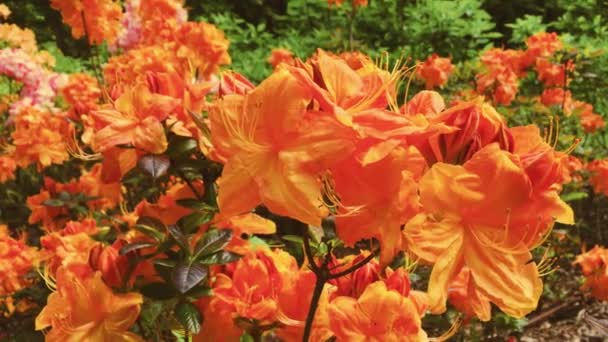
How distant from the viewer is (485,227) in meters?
0.88

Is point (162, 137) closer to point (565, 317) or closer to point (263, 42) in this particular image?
point (565, 317)

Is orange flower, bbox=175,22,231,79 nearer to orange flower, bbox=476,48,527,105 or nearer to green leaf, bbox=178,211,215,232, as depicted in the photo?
orange flower, bbox=476,48,527,105

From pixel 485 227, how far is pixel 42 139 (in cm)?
257

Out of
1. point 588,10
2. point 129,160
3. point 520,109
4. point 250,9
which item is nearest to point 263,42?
point 250,9

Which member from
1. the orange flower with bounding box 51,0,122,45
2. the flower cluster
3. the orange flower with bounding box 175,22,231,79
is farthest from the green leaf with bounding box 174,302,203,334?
the flower cluster

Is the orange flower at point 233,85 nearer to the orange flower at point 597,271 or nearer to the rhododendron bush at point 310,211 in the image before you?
the rhododendron bush at point 310,211

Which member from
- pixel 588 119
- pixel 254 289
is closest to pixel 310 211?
pixel 254 289

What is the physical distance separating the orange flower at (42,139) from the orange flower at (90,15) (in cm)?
40

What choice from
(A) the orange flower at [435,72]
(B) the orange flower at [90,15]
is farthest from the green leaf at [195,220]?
(A) the orange flower at [435,72]

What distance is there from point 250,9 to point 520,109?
522cm

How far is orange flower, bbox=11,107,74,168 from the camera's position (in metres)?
3.06

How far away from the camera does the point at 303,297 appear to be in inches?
45.1

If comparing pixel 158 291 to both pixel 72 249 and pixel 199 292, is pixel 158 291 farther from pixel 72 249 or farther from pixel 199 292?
pixel 72 249

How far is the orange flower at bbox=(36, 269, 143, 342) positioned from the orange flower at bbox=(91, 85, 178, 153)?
0.24 m
